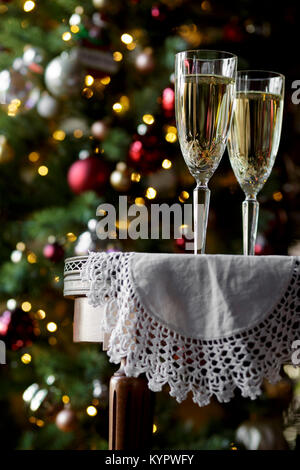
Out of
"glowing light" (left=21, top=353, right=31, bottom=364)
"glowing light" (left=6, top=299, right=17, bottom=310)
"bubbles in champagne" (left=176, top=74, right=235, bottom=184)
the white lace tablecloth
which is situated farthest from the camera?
"glowing light" (left=21, top=353, right=31, bottom=364)

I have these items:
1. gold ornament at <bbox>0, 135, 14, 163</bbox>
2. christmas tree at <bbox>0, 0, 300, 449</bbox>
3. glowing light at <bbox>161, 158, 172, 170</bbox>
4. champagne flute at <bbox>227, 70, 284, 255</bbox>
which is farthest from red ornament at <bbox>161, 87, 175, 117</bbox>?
champagne flute at <bbox>227, 70, 284, 255</bbox>

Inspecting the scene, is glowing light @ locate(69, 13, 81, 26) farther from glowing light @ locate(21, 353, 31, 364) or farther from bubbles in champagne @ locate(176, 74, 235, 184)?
bubbles in champagne @ locate(176, 74, 235, 184)

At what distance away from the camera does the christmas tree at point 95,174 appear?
1.85m

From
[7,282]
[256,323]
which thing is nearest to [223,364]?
[256,323]

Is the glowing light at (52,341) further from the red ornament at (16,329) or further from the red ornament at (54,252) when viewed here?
the red ornament at (54,252)

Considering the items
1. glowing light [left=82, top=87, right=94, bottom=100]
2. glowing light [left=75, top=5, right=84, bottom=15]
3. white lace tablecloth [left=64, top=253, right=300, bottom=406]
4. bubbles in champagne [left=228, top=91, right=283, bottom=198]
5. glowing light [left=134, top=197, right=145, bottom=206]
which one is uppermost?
glowing light [left=75, top=5, right=84, bottom=15]

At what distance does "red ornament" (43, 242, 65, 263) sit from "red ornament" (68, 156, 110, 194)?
0.16 meters

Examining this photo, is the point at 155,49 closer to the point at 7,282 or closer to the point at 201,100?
the point at 7,282

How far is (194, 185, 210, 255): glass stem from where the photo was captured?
0.84 metres

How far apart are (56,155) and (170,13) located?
52 centimetres

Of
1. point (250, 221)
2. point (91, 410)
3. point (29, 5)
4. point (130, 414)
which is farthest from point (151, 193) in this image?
point (130, 414)

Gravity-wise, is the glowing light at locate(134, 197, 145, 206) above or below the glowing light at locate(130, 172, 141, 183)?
below

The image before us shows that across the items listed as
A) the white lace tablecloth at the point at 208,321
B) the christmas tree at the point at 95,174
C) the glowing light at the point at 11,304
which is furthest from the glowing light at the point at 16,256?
the white lace tablecloth at the point at 208,321

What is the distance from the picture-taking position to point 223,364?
2.33ft
